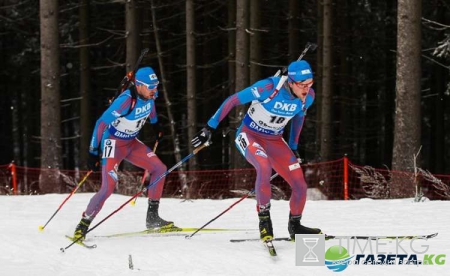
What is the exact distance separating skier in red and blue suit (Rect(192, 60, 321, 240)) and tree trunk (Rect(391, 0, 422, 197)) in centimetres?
508

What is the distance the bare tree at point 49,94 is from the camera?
1549cm

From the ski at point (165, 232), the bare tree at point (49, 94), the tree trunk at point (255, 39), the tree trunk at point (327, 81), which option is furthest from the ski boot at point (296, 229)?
the tree trunk at point (327, 81)

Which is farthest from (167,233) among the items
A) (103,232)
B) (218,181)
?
(218,181)

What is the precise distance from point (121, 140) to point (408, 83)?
20.3 feet

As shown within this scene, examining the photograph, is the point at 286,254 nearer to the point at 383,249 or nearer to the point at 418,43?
the point at 383,249

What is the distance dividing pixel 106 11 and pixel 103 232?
17837 mm

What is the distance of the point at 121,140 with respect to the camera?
8266 millimetres

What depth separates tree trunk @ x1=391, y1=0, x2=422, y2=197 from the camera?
12102 millimetres

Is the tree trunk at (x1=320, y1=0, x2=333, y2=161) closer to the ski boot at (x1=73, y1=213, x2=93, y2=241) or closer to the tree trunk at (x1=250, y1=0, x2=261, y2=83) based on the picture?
the tree trunk at (x1=250, y1=0, x2=261, y2=83)

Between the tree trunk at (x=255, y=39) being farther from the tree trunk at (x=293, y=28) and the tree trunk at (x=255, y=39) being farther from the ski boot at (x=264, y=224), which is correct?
the ski boot at (x=264, y=224)

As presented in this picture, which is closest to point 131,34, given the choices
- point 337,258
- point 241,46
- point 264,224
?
point 241,46

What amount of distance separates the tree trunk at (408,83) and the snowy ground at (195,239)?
77.3 inches

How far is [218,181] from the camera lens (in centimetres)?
1925

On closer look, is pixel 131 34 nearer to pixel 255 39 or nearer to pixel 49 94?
pixel 49 94
